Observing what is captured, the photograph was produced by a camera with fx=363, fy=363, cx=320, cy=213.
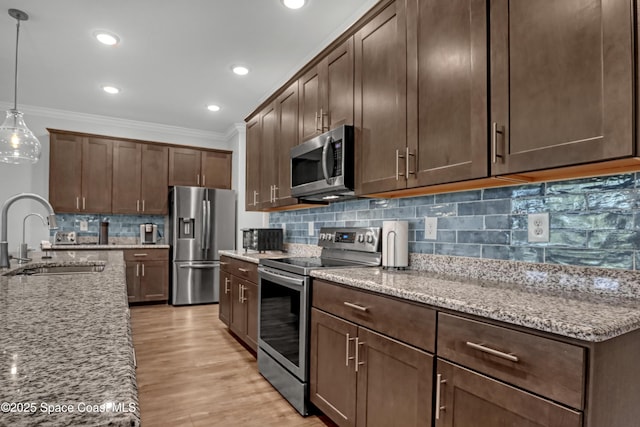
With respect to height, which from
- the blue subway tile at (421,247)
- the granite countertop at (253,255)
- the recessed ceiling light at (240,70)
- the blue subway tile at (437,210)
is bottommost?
the granite countertop at (253,255)

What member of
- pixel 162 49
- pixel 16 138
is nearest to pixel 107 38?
pixel 162 49

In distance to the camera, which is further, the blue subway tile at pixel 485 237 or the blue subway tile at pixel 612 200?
the blue subway tile at pixel 485 237

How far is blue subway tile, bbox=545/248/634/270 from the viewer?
4.20ft

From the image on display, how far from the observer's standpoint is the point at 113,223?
17.1ft

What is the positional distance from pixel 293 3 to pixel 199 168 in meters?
3.45

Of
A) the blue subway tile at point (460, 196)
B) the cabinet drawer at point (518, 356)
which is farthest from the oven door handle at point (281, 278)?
the cabinet drawer at point (518, 356)

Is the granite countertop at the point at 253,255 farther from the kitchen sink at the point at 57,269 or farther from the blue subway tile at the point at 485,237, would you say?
the blue subway tile at the point at 485,237

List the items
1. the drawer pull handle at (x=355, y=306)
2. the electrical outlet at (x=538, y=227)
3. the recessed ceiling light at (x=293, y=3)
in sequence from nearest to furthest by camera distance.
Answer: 1. the electrical outlet at (x=538, y=227)
2. the drawer pull handle at (x=355, y=306)
3. the recessed ceiling light at (x=293, y=3)

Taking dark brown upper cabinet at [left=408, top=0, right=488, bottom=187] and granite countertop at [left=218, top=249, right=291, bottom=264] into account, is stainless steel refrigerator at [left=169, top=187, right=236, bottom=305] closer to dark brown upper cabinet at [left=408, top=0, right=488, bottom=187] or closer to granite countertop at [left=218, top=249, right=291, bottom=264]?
granite countertop at [left=218, top=249, right=291, bottom=264]

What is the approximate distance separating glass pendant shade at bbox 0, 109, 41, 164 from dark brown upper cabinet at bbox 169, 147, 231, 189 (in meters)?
2.30

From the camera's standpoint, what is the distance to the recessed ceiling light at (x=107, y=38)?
2.90m

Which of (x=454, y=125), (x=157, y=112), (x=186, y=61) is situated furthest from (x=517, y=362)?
(x=157, y=112)

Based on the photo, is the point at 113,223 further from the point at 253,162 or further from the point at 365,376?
the point at 365,376

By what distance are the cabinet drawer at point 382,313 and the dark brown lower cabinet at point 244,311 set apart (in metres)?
1.10
